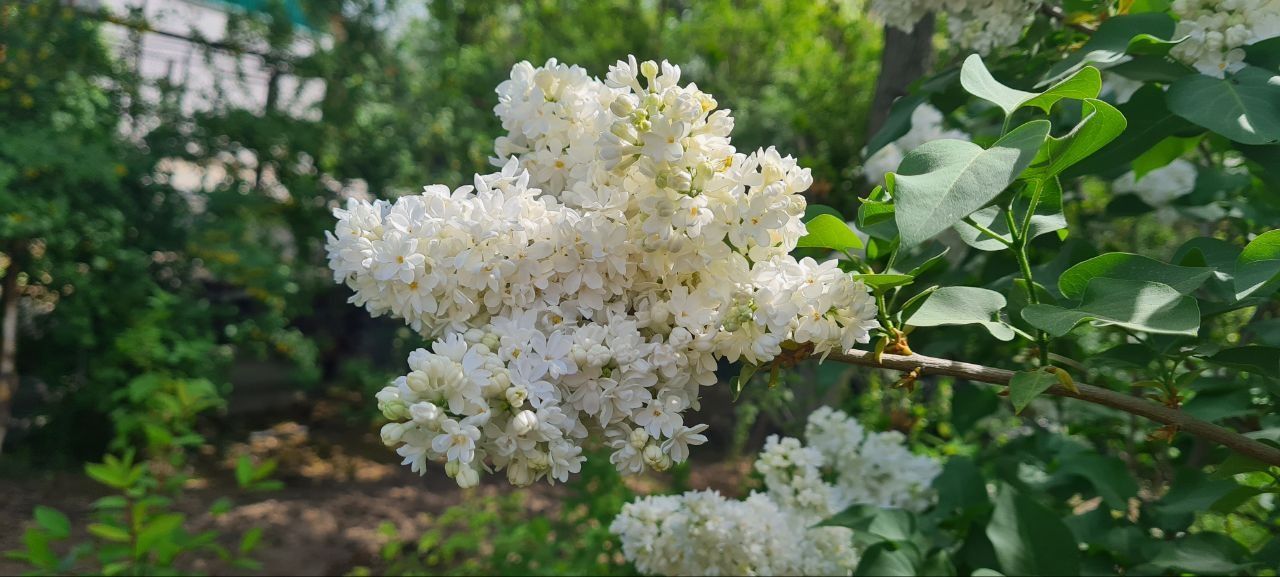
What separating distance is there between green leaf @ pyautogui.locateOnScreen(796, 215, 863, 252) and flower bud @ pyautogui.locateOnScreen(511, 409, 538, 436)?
321 millimetres

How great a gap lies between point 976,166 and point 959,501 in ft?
3.18

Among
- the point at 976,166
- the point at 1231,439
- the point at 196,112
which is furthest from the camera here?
the point at 196,112

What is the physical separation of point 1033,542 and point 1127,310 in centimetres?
61

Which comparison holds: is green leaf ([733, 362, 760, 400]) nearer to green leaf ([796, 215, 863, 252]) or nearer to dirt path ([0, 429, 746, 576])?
green leaf ([796, 215, 863, 252])

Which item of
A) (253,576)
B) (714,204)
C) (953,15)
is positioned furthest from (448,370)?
(253,576)

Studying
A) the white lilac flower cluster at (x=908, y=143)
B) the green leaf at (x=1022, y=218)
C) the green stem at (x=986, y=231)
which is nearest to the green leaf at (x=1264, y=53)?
the green leaf at (x=1022, y=218)

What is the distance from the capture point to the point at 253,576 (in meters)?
2.54

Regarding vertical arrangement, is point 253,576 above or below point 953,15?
below

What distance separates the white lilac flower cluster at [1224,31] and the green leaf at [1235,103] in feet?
0.14

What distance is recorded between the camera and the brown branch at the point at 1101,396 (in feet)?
2.48

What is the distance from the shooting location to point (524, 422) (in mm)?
652

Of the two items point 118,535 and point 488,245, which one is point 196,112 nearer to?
point 118,535

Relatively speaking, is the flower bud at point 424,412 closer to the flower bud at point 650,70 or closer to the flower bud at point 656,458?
the flower bud at point 656,458

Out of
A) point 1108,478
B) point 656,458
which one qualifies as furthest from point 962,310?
point 1108,478
